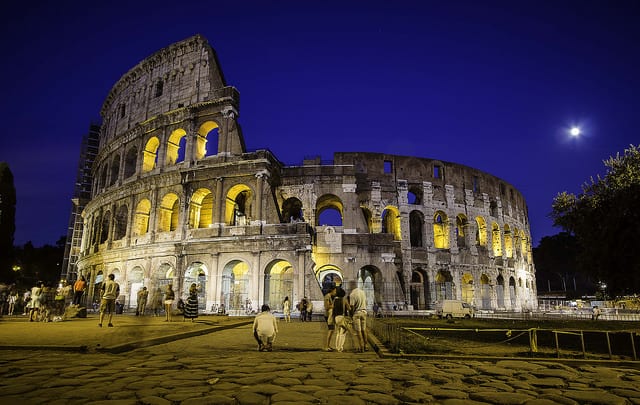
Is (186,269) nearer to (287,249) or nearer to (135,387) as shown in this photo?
(287,249)

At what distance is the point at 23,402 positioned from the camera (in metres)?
3.44

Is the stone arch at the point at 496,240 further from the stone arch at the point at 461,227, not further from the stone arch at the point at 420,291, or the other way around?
the stone arch at the point at 420,291

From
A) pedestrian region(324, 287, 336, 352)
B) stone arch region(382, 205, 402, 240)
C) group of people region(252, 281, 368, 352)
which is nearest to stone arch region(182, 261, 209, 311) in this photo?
stone arch region(382, 205, 402, 240)

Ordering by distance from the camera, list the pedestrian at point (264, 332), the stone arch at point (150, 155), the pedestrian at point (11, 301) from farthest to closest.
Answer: the stone arch at point (150, 155) → the pedestrian at point (11, 301) → the pedestrian at point (264, 332)

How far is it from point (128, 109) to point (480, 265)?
2848cm

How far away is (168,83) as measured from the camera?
2684 cm

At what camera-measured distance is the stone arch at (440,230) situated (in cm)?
2938

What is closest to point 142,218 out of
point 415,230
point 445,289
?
point 415,230

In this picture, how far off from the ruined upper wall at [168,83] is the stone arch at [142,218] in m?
6.04

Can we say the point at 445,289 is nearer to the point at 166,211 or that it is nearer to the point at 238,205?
the point at 238,205

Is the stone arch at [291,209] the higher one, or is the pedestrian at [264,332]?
the stone arch at [291,209]

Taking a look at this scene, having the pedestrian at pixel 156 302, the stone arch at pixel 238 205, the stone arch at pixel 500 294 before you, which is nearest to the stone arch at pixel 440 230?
the stone arch at pixel 500 294

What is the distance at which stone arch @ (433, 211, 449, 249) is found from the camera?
29.4 m

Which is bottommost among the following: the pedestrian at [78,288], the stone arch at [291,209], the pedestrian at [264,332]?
the pedestrian at [264,332]
